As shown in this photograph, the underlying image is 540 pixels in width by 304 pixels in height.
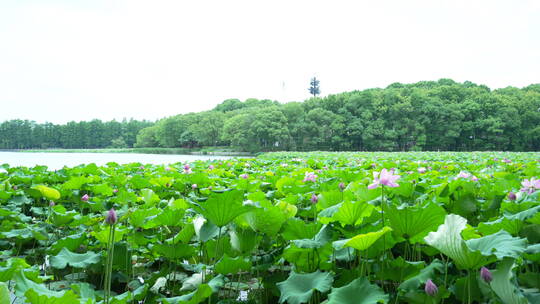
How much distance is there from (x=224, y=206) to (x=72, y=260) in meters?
0.73

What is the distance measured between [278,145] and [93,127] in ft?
147

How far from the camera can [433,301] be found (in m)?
0.92

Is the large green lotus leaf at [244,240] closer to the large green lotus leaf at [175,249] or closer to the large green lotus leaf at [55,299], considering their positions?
the large green lotus leaf at [175,249]

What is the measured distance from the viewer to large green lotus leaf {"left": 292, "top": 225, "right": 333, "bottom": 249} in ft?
3.41

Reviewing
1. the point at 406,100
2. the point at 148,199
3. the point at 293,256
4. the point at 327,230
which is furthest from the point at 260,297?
the point at 406,100

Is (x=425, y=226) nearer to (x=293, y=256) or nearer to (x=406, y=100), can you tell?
(x=293, y=256)

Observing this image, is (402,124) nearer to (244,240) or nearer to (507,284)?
(244,240)

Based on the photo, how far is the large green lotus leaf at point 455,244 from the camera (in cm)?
86

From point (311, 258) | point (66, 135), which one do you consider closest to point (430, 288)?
point (311, 258)

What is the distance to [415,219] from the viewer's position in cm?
107

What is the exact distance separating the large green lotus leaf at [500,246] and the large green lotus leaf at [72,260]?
1316 mm

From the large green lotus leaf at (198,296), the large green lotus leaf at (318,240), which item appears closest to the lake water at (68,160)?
the large green lotus leaf at (198,296)

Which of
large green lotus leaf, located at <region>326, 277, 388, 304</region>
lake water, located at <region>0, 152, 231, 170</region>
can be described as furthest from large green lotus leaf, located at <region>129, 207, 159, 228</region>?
lake water, located at <region>0, 152, 231, 170</region>

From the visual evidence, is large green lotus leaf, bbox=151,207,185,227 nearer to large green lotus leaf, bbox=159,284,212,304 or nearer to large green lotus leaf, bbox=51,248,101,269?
large green lotus leaf, bbox=51,248,101,269
